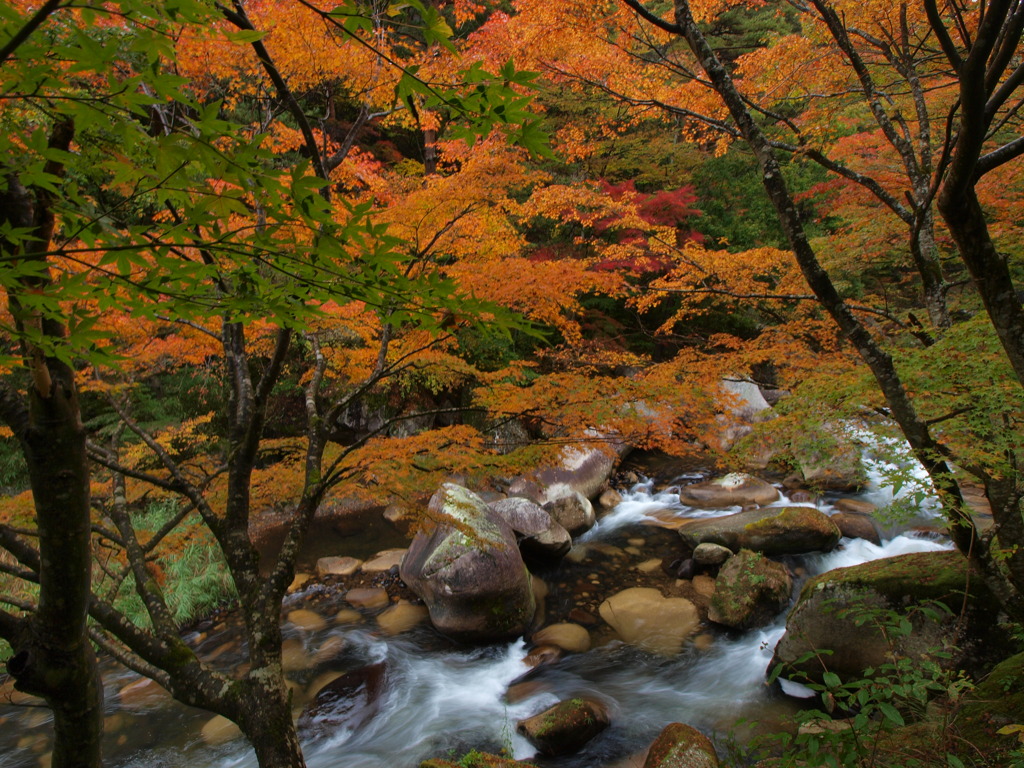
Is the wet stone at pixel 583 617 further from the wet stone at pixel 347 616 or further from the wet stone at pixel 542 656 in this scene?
the wet stone at pixel 347 616

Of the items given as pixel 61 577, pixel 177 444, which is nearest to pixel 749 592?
pixel 61 577

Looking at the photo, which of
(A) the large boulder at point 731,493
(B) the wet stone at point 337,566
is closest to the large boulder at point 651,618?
(A) the large boulder at point 731,493

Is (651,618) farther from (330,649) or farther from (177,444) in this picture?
(177,444)

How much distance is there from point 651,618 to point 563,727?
2.43 m

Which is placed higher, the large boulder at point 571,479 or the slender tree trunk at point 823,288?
the slender tree trunk at point 823,288

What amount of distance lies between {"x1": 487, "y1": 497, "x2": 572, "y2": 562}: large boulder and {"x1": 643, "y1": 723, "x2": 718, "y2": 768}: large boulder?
3654 mm

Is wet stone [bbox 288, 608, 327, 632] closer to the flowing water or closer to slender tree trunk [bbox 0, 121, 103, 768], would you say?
the flowing water

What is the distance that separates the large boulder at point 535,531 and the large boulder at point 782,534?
224 centimetres

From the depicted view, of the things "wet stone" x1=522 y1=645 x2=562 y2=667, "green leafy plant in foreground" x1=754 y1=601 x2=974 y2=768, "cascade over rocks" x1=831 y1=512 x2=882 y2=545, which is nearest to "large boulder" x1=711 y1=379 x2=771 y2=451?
"cascade over rocks" x1=831 y1=512 x2=882 y2=545

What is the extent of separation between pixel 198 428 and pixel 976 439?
12913 mm

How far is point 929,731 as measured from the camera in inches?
114

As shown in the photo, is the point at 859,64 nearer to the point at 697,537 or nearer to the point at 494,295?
the point at 494,295

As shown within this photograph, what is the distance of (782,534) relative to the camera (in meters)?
7.57

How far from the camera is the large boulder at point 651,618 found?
6.48 meters
